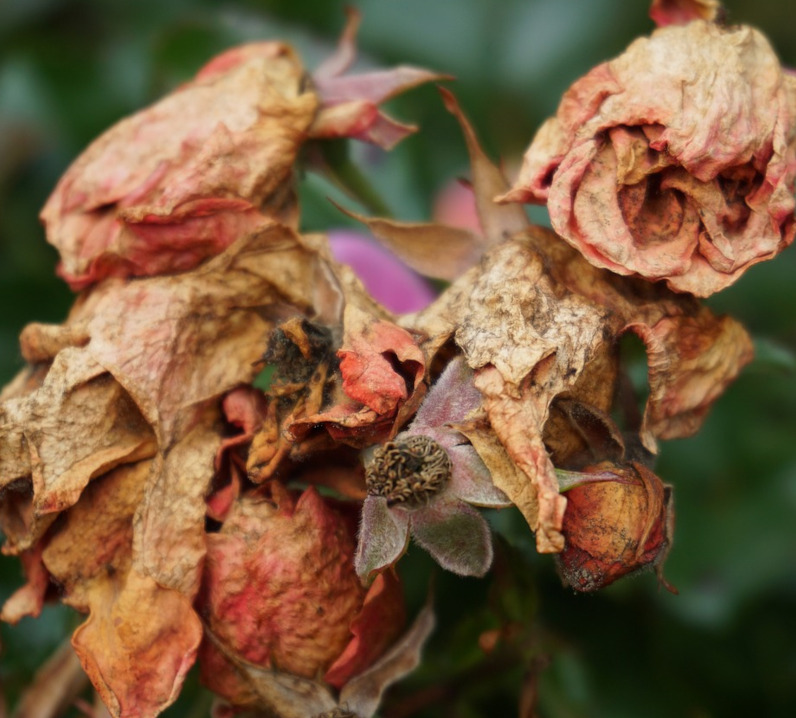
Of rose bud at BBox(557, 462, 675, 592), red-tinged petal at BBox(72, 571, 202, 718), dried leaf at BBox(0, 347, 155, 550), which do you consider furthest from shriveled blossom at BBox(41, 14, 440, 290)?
rose bud at BBox(557, 462, 675, 592)

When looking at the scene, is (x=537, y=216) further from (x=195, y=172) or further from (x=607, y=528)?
(x=607, y=528)

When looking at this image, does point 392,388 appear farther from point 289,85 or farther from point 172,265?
point 289,85

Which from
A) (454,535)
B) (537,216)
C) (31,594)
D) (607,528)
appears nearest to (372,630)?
(454,535)

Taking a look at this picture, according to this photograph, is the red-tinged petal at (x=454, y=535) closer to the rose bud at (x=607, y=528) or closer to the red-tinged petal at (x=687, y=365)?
the rose bud at (x=607, y=528)

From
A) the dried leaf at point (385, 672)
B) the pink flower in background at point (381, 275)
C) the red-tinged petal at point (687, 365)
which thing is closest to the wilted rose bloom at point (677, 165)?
the red-tinged petal at point (687, 365)

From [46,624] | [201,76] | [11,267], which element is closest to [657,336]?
[201,76]
